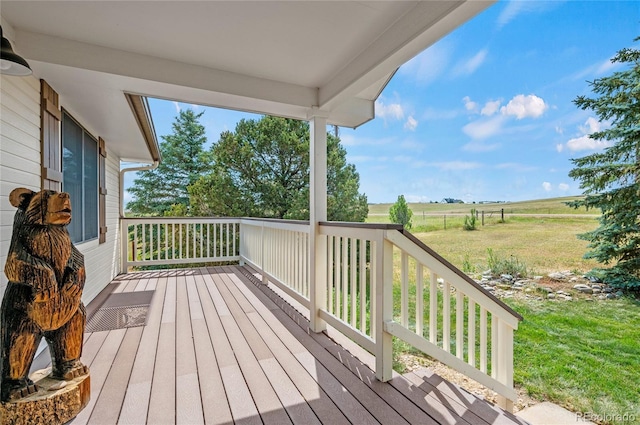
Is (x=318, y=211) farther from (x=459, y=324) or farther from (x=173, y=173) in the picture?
(x=173, y=173)

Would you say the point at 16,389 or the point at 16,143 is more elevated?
the point at 16,143

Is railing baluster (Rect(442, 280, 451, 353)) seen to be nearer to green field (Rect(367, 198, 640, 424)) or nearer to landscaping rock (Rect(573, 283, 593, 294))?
green field (Rect(367, 198, 640, 424))

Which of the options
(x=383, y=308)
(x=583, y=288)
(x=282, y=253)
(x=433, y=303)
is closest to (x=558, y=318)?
(x=583, y=288)

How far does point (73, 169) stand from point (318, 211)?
112 inches

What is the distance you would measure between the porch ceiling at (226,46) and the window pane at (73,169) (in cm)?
47

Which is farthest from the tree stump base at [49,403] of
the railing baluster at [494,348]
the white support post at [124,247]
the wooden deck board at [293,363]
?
the white support post at [124,247]

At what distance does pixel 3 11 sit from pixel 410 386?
3.59 meters

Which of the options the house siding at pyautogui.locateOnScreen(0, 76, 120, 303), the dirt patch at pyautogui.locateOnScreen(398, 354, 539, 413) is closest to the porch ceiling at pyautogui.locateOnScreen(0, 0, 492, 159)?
the house siding at pyautogui.locateOnScreen(0, 76, 120, 303)

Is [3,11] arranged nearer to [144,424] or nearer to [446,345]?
[144,424]

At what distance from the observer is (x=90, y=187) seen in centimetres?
390

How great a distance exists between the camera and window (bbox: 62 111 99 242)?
10.3 ft

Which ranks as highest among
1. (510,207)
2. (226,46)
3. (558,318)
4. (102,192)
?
(226,46)

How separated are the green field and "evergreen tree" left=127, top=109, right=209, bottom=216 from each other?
1234 centimetres

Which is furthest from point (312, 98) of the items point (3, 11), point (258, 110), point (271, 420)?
point (271, 420)
